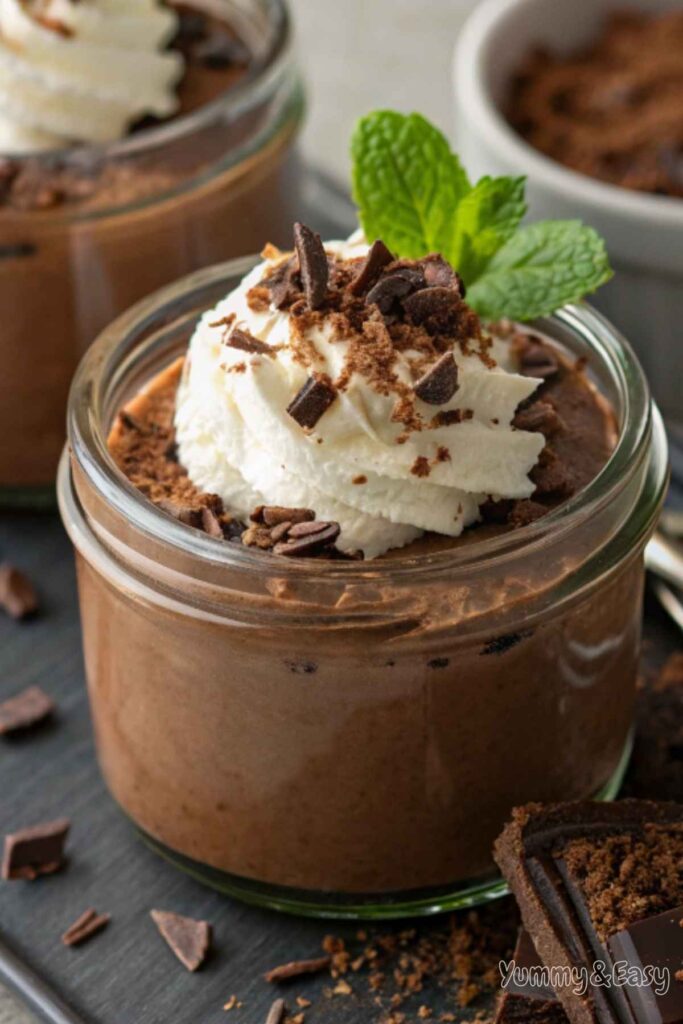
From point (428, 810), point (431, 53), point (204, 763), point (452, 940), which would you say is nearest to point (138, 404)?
point (204, 763)

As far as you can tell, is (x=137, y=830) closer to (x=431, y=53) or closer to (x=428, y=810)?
(x=428, y=810)

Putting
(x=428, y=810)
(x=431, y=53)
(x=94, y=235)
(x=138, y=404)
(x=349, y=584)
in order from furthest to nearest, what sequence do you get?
(x=431, y=53), (x=94, y=235), (x=138, y=404), (x=428, y=810), (x=349, y=584)

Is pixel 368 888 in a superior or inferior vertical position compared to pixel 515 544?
inferior

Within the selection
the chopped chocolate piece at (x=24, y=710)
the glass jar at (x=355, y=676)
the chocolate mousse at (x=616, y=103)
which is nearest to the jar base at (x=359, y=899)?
the glass jar at (x=355, y=676)

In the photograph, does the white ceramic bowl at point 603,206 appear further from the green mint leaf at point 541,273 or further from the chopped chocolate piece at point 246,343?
the chopped chocolate piece at point 246,343

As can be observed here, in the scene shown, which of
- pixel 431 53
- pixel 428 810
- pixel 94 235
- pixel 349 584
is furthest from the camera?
pixel 431 53

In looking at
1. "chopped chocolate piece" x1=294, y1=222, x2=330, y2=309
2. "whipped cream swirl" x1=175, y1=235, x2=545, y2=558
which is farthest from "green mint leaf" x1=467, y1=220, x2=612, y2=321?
"chopped chocolate piece" x1=294, y1=222, x2=330, y2=309

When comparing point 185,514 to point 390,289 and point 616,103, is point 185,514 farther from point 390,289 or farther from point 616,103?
point 616,103
